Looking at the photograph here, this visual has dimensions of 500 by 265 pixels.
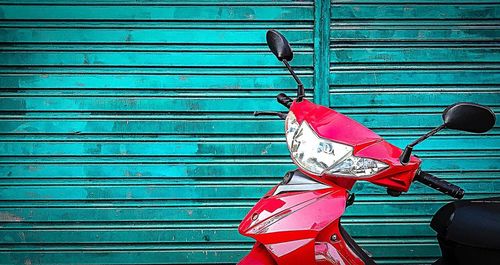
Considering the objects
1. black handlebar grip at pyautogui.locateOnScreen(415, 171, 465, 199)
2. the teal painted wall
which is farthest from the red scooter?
the teal painted wall

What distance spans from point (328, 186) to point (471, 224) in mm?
690

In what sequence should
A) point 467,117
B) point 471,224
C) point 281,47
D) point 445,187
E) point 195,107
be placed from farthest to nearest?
point 195,107
point 281,47
point 471,224
point 445,187
point 467,117

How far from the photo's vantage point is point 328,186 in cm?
230

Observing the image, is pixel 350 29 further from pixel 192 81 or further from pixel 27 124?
pixel 27 124

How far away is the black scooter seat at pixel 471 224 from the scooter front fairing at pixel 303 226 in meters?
0.51

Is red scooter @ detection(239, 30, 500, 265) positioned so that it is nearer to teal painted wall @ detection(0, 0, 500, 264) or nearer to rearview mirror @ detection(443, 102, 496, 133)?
rearview mirror @ detection(443, 102, 496, 133)

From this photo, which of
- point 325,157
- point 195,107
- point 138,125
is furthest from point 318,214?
point 138,125

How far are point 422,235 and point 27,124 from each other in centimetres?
308

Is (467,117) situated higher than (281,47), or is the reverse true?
(281,47)

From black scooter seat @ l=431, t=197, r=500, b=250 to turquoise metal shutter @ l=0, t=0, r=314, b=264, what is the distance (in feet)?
5.86

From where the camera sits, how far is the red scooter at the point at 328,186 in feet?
7.32

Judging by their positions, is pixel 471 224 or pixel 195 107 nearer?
pixel 471 224

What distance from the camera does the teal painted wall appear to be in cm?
418

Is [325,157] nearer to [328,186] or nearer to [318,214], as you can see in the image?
[328,186]
